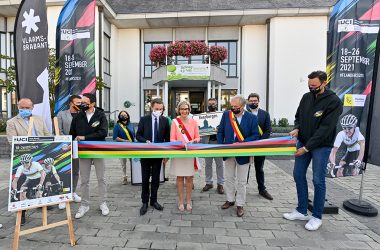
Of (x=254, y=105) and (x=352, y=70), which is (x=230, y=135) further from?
(x=352, y=70)

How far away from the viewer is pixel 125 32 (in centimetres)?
1795

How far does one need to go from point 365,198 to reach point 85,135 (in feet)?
17.9

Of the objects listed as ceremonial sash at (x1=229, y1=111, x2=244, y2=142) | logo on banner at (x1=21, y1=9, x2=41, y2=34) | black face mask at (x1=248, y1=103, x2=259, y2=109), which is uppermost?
logo on banner at (x1=21, y1=9, x2=41, y2=34)

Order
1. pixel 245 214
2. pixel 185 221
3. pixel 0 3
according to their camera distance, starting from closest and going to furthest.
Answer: pixel 185 221, pixel 245 214, pixel 0 3

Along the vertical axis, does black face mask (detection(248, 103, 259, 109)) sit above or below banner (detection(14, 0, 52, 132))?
below

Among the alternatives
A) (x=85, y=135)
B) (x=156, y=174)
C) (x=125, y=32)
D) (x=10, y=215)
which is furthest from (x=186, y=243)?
(x=125, y=32)

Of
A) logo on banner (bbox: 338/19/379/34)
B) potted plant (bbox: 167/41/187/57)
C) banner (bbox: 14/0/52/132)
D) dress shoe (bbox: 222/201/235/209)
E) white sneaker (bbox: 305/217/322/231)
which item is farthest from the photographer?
potted plant (bbox: 167/41/187/57)

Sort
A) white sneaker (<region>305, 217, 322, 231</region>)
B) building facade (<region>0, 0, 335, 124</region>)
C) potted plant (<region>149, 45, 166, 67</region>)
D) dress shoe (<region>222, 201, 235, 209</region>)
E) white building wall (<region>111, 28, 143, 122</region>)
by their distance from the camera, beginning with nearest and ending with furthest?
white sneaker (<region>305, 217, 322, 231</region>), dress shoe (<region>222, 201, 235, 209</region>), potted plant (<region>149, 45, 166, 67</region>), building facade (<region>0, 0, 335, 124</region>), white building wall (<region>111, 28, 143, 122</region>)

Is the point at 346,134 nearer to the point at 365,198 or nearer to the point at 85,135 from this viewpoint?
the point at 365,198

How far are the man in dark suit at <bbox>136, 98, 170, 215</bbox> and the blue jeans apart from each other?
218cm

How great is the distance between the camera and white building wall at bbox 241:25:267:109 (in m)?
17.5

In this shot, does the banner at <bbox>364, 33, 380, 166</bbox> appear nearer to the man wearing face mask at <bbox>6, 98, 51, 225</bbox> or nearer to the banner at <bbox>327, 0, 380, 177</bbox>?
the banner at <bbox>327, 0, 380, 177</bbox>

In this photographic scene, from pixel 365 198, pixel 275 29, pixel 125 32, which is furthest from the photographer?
pixel 125 32

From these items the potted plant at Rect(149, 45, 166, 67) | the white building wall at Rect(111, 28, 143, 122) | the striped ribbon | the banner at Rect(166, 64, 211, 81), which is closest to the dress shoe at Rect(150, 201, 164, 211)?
the striped ribbon
